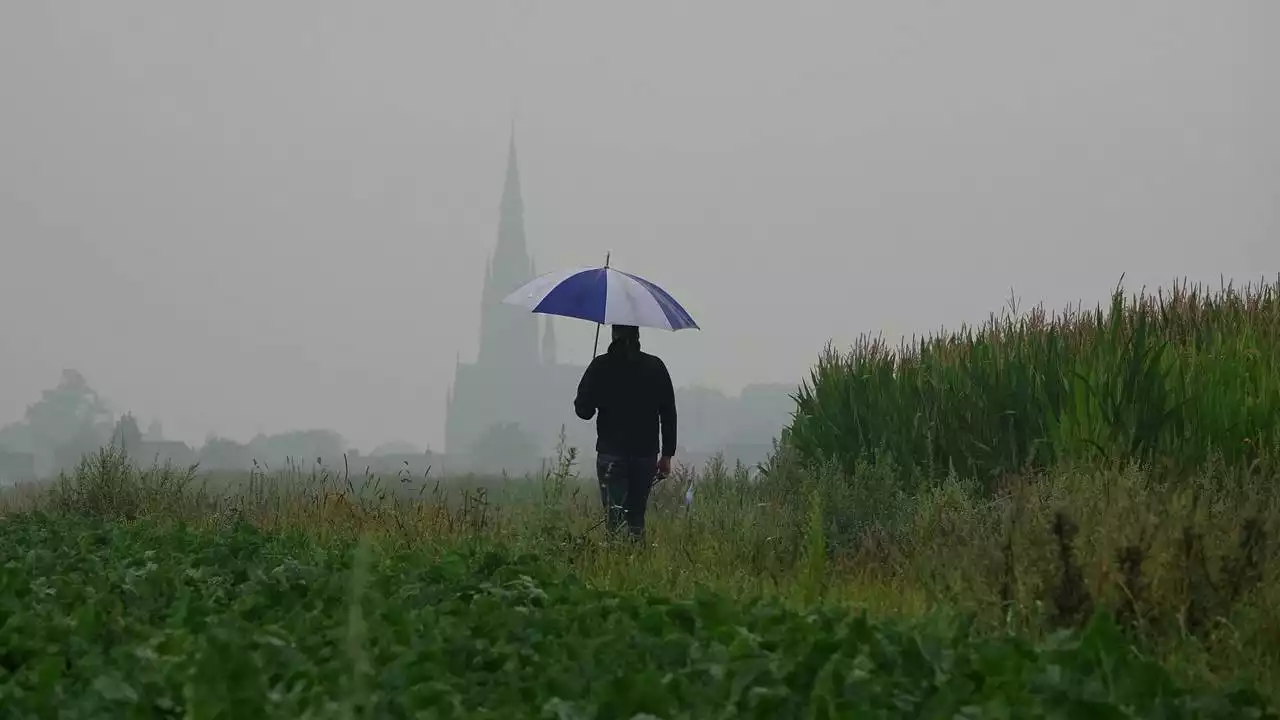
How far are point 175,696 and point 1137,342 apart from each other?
8599 millimetres

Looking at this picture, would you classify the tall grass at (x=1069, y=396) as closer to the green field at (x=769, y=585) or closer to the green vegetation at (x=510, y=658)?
the green field at (x=769, y=585)

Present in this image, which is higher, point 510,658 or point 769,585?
point 769,585

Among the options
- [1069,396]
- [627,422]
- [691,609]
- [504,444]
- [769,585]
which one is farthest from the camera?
[504,444]

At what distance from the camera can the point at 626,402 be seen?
10.4 metres

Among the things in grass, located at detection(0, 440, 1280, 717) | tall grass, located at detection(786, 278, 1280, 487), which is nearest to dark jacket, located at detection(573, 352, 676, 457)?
grass, located at detection(0, 440, 1280, 717)

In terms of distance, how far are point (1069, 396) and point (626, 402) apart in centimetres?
393

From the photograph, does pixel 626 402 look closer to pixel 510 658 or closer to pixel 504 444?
pixel 510 658

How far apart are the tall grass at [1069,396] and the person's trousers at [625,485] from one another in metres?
2.96

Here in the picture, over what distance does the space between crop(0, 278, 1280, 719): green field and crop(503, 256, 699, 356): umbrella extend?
145 cm

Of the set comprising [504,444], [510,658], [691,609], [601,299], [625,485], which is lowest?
[510,658]

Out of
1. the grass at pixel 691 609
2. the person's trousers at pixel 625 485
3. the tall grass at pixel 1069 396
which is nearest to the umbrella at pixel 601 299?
the person's trousers at pixel 625 485

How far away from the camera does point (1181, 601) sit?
6.71m

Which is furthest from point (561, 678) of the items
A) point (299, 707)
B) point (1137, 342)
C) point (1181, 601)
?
point (1137, 342)

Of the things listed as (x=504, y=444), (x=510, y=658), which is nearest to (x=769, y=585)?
(x=510, y=658)
